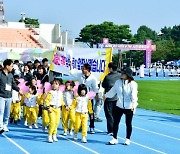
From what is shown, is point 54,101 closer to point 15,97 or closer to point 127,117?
point 127,117

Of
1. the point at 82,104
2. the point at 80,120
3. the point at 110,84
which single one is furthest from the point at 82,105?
the point at 110,84

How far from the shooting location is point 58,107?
10.3 m

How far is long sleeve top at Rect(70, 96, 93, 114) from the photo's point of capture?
33.5 feet

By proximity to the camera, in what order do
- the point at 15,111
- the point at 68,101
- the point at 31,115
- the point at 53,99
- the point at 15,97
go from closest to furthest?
the point at 53,99
the point at 68,101
the point at 31,115
the point at 15,111
the point at 15,97

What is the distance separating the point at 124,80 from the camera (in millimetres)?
9703

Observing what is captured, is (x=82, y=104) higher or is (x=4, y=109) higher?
(x=82, y=104)

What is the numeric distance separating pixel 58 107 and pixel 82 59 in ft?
6.00

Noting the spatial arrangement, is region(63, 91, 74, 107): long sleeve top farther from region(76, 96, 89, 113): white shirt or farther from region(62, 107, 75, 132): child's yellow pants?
region(76, 96, 89, 113): white shirt

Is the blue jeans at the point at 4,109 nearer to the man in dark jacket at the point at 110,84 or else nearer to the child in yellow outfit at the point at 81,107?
the child in yellow outfit at the point at 81,107

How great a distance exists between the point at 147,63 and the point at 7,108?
52.2 metres

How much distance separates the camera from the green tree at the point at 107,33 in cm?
7962

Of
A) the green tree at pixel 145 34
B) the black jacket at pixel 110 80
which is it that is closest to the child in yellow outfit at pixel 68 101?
the black jacket at pixel 110 80

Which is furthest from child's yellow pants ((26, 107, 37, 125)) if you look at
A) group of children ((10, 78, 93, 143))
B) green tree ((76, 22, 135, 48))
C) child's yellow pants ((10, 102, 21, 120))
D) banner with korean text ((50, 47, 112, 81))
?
green tree ((76, 22, 135, 48))

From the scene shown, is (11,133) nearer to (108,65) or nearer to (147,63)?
(108,65)
